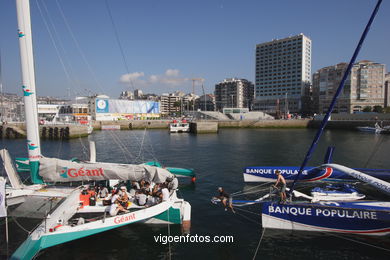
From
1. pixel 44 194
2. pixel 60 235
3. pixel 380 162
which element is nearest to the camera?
pixel 60 235

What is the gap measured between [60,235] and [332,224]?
1023 centimetres

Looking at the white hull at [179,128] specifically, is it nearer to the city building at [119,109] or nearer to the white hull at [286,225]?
the city building at [119,109]

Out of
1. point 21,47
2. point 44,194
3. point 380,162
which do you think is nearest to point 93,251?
point 44,194

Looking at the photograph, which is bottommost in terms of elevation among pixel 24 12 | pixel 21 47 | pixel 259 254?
pixel 259 254

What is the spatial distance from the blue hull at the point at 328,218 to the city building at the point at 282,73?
12558 centimetres

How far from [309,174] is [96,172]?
13.0 m

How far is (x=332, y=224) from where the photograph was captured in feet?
33.4

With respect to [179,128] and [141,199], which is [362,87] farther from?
[141,199]

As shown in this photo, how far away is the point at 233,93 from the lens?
165750 mm

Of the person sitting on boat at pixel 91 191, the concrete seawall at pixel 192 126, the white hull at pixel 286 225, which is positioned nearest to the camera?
the white hull at pixel 286 225

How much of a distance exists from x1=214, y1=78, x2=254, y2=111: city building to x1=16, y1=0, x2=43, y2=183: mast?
489ft

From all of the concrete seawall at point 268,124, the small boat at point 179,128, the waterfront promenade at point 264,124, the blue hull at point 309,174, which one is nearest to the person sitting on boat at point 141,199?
the blue hull at point 309,174

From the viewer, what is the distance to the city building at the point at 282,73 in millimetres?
135125

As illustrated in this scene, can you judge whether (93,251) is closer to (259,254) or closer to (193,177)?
(259,254)
